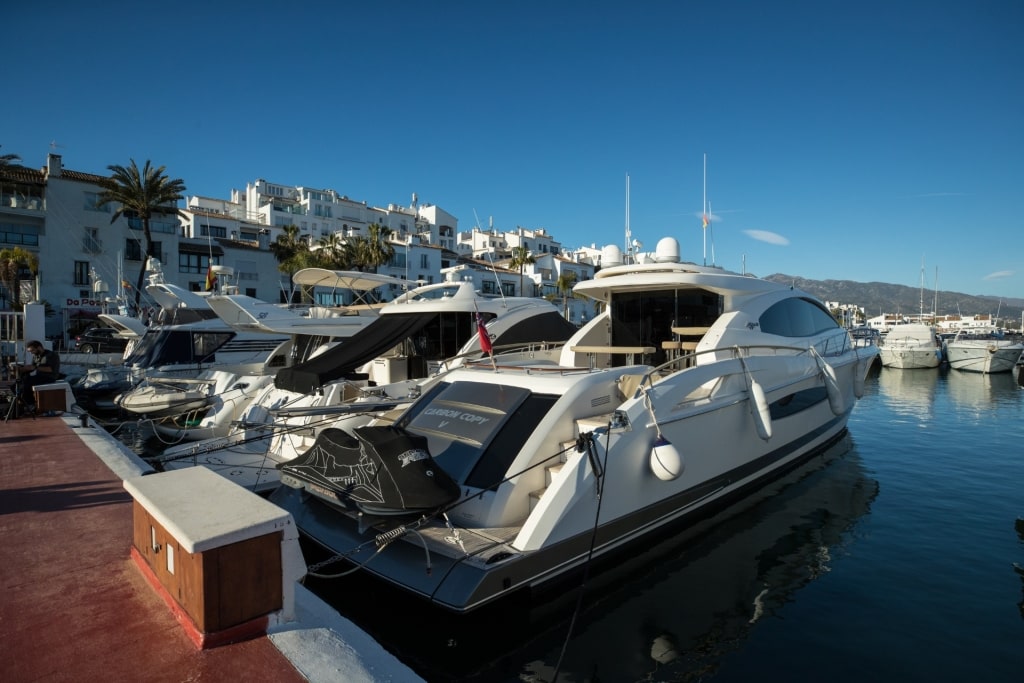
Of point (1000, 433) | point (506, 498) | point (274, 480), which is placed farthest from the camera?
point (1000, 433)

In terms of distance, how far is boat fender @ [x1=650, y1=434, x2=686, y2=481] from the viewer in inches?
222

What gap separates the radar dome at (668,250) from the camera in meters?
10.8

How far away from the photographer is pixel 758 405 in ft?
24.3

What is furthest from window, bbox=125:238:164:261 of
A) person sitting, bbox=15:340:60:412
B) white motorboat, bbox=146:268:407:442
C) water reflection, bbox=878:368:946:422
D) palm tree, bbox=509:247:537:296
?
water reflection, bbox=878:368:946:422

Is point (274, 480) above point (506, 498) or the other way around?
the other way around

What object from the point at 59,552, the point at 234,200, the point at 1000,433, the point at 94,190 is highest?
the point at 234,200

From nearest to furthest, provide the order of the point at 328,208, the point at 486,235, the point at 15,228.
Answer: the point at 15,228
the point at 328,208
the point at 486,235

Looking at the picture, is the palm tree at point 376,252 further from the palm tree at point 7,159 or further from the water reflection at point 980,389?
the water reflection at point 980,389

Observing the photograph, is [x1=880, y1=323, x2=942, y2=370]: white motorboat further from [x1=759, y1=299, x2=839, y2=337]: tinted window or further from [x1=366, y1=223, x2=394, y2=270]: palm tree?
[x1=366, y1=223, x2=394, y2=270]: palm tree

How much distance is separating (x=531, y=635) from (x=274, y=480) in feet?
16.8

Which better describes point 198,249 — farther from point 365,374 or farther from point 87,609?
point 87,609

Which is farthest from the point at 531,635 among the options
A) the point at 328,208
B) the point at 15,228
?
the point at 328,208

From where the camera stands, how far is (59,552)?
14.0 ft

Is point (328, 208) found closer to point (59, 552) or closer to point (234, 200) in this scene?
Result: point (234, 200)
